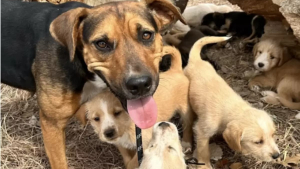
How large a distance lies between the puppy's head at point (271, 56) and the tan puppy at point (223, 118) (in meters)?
1.17

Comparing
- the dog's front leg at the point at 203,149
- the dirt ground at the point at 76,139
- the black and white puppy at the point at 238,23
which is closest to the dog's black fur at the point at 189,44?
the dirt ground at the point at 76,139

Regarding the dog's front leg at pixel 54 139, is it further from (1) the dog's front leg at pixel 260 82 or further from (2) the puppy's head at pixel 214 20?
(2) the puppy's head at pixel 214 20

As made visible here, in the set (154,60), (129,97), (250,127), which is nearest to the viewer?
(129,97)

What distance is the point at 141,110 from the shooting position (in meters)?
3.09

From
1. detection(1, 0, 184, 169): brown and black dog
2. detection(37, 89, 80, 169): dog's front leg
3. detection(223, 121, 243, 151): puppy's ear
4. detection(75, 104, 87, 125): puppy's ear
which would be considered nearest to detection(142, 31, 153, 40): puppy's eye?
detection(1, 0, 184, 169): brown and black dog

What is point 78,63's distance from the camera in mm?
3162

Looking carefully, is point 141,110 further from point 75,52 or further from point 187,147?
point 187,147

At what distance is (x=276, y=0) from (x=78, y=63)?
2.25 meters

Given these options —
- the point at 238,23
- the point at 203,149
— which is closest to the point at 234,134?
the point at 203,149

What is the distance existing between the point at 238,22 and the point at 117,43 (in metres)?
3.99

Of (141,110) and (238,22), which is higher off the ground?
(141,110)

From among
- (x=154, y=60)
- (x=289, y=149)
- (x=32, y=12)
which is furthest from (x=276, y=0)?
(x=32, y=12)

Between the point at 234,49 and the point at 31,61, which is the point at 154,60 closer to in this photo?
the point at 31,61

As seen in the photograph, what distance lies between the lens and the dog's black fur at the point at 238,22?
245 inches
